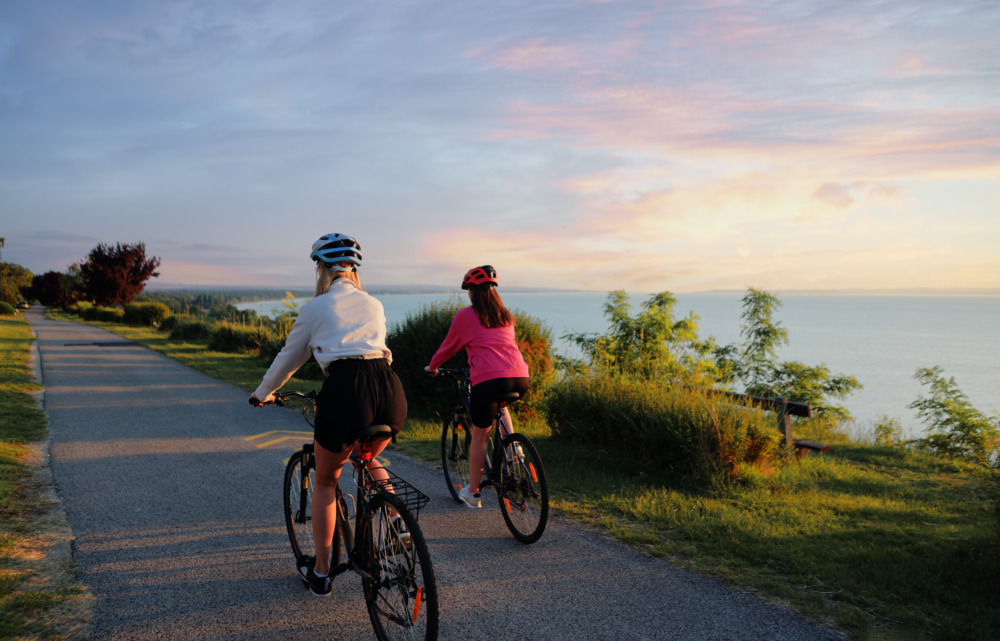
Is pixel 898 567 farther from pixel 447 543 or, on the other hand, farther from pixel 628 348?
pixel 628 348

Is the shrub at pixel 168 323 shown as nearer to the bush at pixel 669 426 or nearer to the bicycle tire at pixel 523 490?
the bush at pixel 669 426

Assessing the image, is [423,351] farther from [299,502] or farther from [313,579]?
[313,579]

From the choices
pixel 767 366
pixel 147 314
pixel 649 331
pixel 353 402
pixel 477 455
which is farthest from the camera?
pixel 147 314

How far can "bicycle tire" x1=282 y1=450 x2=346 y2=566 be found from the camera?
3908mm

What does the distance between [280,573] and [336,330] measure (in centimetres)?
214

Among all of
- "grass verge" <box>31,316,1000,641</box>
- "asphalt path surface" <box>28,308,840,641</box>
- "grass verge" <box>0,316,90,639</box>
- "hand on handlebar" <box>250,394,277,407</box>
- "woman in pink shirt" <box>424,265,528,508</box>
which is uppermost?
"woman in pink shirt" <box>424,265,528,508</box>

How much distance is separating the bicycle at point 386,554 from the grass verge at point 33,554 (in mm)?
1619

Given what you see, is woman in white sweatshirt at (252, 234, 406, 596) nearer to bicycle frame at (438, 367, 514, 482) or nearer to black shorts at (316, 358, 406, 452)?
black shorts at (316, 358, 406, 452)

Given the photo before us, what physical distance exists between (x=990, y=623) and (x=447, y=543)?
3.56 metres

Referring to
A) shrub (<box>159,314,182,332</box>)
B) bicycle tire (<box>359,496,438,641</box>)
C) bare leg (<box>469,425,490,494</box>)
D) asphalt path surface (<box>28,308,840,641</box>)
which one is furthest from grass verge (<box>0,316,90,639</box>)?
shrub (<box>159,314,182,332</box>)

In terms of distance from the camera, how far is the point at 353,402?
299 centimetres

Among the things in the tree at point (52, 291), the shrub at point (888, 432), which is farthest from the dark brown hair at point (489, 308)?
the tree at point (52, 291)

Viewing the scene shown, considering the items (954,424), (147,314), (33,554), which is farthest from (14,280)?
(954,424)

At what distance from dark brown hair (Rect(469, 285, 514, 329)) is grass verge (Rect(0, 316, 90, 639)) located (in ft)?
10.8
